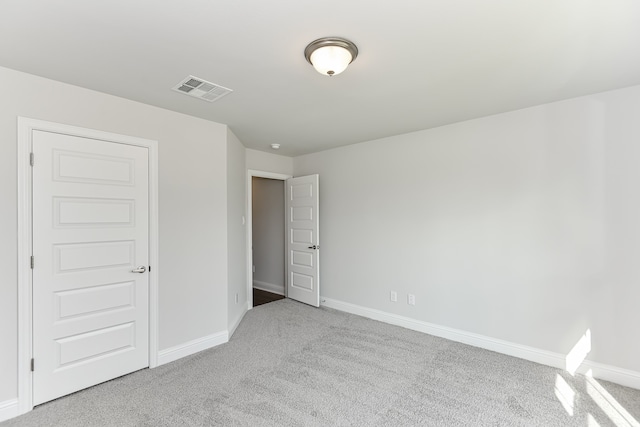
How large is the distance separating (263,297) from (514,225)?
12.8 feet

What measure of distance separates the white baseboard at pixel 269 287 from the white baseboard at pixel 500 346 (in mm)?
1364

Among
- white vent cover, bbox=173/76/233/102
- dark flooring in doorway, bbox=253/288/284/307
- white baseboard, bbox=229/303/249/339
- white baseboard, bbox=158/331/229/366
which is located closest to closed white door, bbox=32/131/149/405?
white baseboard, bbox=158/331/229/366

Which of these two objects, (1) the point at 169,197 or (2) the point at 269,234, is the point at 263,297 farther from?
(1) the point at 169,197

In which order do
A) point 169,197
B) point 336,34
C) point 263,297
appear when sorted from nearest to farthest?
1. point 336,34
2. point 169,197
3. point 263,297

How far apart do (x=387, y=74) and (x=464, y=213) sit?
190 centimetres

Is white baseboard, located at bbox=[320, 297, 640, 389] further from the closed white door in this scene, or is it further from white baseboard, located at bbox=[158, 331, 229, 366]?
the closed white door

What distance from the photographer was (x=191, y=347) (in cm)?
307

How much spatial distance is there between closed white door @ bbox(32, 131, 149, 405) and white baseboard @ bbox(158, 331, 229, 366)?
0.17 meters

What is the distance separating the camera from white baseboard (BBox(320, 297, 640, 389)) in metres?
2.50

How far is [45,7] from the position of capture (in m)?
1.50

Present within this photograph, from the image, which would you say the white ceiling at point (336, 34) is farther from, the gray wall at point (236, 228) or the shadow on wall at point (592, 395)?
the shadow on wall at point (592, 395)

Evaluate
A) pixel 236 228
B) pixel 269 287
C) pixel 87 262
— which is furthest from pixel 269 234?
pixel 87 262

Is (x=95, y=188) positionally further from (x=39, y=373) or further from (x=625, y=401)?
(x=625, y=401)

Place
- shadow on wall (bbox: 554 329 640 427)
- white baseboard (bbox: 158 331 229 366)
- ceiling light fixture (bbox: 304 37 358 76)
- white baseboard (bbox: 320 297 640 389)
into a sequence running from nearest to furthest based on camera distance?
ceiling light fixture (bbox: 304 37 358 76) < shadow on wall (bbox: 554 329 640 427) < white baseboard (bbox: 320 297 640 389) < white baseboard (bbox: 158 331 229 366)
